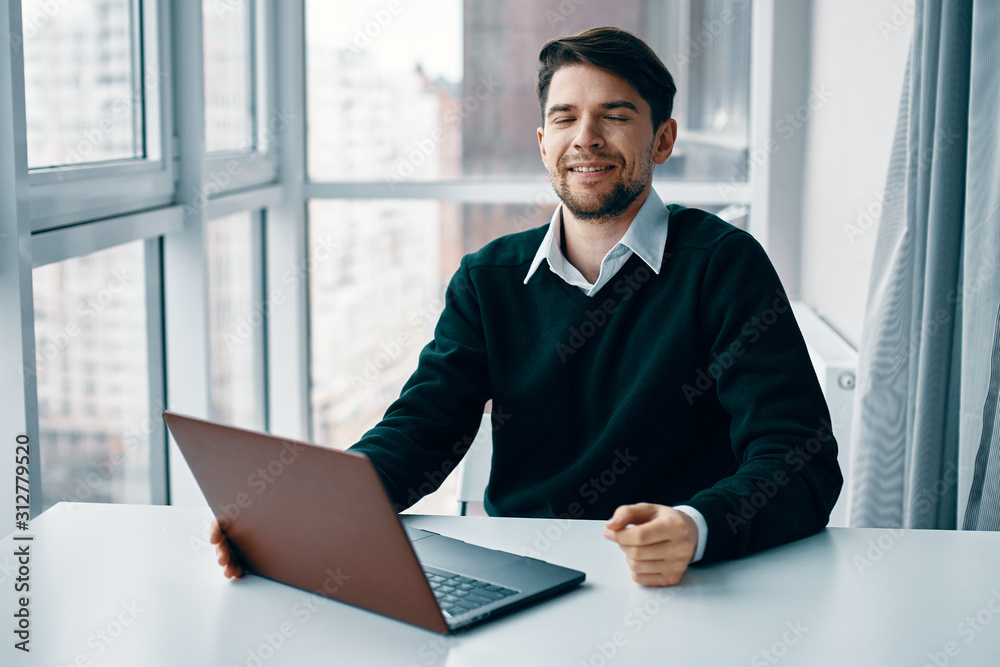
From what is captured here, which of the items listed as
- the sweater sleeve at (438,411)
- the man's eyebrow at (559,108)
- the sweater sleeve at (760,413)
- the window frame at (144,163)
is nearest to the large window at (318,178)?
the window frame at (144,163)

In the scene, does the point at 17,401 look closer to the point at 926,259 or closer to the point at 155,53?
the point at 155,53

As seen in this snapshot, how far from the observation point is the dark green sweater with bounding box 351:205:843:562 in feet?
4.23

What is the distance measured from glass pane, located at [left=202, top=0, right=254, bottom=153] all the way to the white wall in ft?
5.36

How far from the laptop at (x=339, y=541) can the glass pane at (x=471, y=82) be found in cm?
220

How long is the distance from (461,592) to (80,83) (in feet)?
4.86

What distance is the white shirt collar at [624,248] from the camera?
143 centimetres

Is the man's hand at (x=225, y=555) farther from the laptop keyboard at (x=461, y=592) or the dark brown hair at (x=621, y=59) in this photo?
the dark brown hair at (x=621, y=59)

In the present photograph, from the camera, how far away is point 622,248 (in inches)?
56.9

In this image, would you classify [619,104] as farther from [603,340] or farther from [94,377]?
[94,377]

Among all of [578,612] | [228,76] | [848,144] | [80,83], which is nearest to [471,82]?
[228,76]

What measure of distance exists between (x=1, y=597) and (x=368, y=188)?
2.24 m

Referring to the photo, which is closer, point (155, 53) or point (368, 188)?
point (155, 53)

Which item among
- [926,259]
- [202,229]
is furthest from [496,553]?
[202,229]

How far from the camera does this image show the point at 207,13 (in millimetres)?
2529
